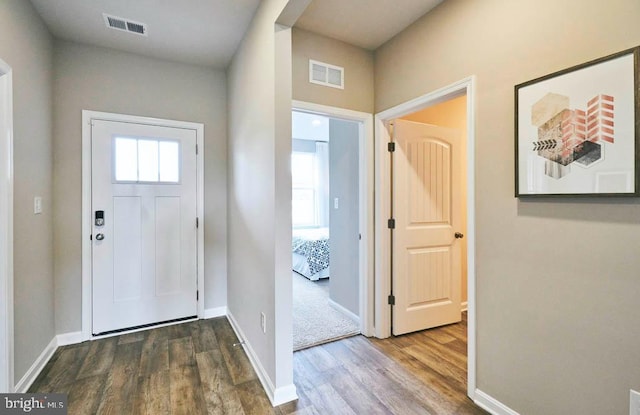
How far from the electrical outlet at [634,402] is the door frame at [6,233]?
3.12 metres

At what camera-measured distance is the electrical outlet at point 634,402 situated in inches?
47.8

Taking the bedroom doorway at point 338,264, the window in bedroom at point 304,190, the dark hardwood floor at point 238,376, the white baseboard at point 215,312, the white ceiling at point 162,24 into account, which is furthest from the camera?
the window in bedroom at point 304,190

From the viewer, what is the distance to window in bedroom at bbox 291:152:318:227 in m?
6.87

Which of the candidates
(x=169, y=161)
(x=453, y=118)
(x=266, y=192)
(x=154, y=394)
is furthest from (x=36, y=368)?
(x=453, y=118)

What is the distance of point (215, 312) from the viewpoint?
3166mm

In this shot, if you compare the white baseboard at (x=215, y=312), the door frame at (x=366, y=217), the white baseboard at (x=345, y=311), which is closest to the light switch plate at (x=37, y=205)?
the white baseboard at (x=215, y=312)

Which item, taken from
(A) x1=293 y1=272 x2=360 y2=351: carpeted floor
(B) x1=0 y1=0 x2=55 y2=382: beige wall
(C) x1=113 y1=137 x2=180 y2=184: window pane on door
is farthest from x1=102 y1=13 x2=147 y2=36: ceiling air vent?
(A) x1=293 y1=272 x2=360 y2=351: carpeted floor

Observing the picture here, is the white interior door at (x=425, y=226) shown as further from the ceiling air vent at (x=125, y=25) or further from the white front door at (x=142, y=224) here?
the ceiling air vent at (x=125, y=25)

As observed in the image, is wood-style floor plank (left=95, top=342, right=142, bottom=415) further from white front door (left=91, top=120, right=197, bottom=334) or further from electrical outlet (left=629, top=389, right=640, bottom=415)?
electrical outlet (left=629, top=389, right=640, bottom=415)

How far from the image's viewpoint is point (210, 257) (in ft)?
10.3

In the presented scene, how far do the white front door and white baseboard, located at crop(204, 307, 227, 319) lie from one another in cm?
12

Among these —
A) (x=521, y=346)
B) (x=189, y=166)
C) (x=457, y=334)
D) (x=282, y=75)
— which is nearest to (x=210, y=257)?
(x=189, y=166)

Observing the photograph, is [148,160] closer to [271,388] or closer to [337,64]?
[337,64]

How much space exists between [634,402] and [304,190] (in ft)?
20.1
